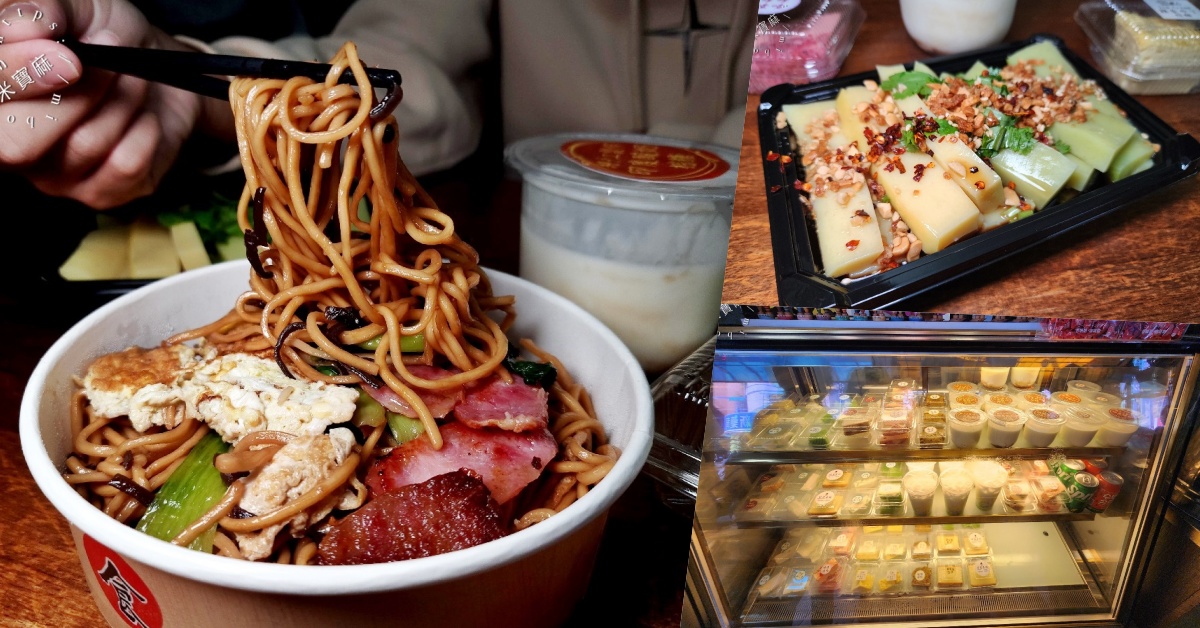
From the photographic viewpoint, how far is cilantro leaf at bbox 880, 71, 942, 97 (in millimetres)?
814

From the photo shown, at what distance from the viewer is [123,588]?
106 centimetres

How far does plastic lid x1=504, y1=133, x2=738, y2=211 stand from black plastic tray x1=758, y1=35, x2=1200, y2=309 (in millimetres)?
488

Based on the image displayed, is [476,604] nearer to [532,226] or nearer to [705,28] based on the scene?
[532,226]

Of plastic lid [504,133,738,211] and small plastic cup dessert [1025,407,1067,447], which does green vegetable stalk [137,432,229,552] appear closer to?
plastic lid [504,133,738,211]

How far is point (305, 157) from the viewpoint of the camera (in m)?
1.21

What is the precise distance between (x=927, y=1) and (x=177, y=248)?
5.40 ft

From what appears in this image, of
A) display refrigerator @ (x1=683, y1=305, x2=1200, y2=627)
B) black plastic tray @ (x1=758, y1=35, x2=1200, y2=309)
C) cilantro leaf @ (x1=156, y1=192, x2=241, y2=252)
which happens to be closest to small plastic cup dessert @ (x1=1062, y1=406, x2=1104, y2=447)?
display refrigerator @ (x1=683, y1=305, x2=1200, y2=627)

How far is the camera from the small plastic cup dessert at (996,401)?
33.8 inches

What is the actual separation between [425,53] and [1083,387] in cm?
116

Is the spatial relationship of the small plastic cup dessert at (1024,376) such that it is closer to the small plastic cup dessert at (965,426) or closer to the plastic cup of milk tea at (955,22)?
the small plastic cup dessert at (965,426)

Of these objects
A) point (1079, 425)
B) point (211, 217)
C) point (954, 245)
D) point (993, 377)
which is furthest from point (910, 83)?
point (211, 217)

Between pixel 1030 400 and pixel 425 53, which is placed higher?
pixel 425 53

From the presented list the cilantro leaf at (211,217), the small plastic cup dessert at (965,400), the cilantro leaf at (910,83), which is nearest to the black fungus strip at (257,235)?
the cilantro leaf at (211,217)

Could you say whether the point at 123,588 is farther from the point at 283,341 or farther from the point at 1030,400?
the point at 1030,400
